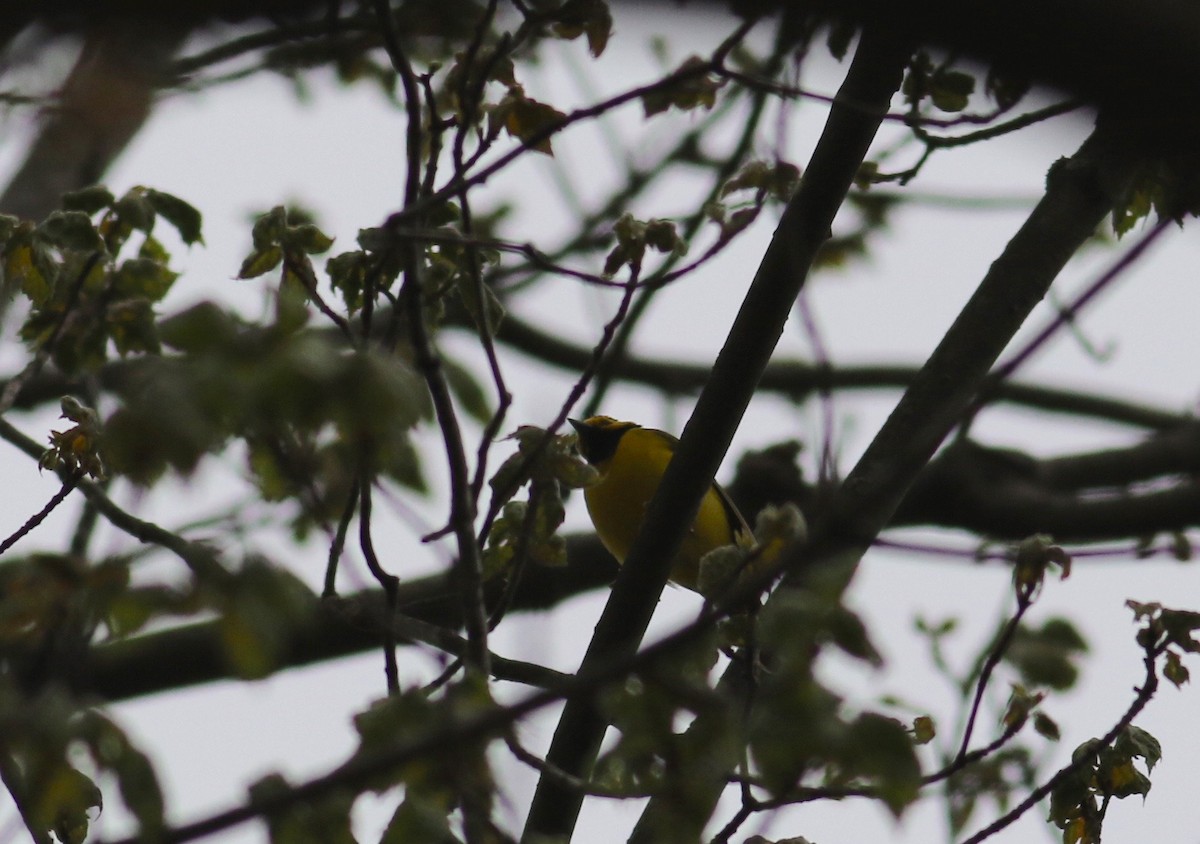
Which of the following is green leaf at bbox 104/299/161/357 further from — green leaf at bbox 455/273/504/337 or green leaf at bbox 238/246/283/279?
green leaf at bbox 455/273/504/337

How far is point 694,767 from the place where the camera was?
1.89m

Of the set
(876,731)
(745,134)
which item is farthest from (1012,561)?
(745,134)

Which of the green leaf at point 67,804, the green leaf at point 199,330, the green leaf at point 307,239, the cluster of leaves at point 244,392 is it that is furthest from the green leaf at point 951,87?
the green leaf at point 67,804

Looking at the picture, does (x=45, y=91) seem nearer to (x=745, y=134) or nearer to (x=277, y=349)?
(x=277, y=349)

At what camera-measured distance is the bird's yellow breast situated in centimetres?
555

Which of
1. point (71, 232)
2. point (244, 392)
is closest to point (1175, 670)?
point (244, 392)

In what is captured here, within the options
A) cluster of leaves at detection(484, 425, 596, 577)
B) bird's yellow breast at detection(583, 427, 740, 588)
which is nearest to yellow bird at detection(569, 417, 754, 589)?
bird's yellow breast at detection(583, 427, 740, 588)

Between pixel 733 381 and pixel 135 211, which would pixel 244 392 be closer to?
pixel 733 381

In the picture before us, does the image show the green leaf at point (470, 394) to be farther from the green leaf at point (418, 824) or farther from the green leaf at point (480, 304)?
the green leaf at point (418, 824)

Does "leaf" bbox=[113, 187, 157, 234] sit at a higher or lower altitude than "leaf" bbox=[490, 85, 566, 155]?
lower

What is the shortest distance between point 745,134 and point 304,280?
3.56 m

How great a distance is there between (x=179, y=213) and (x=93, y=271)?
0.80ft

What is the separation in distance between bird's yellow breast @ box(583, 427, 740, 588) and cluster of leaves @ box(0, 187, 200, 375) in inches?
96.0

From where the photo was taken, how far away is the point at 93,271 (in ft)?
10.8
